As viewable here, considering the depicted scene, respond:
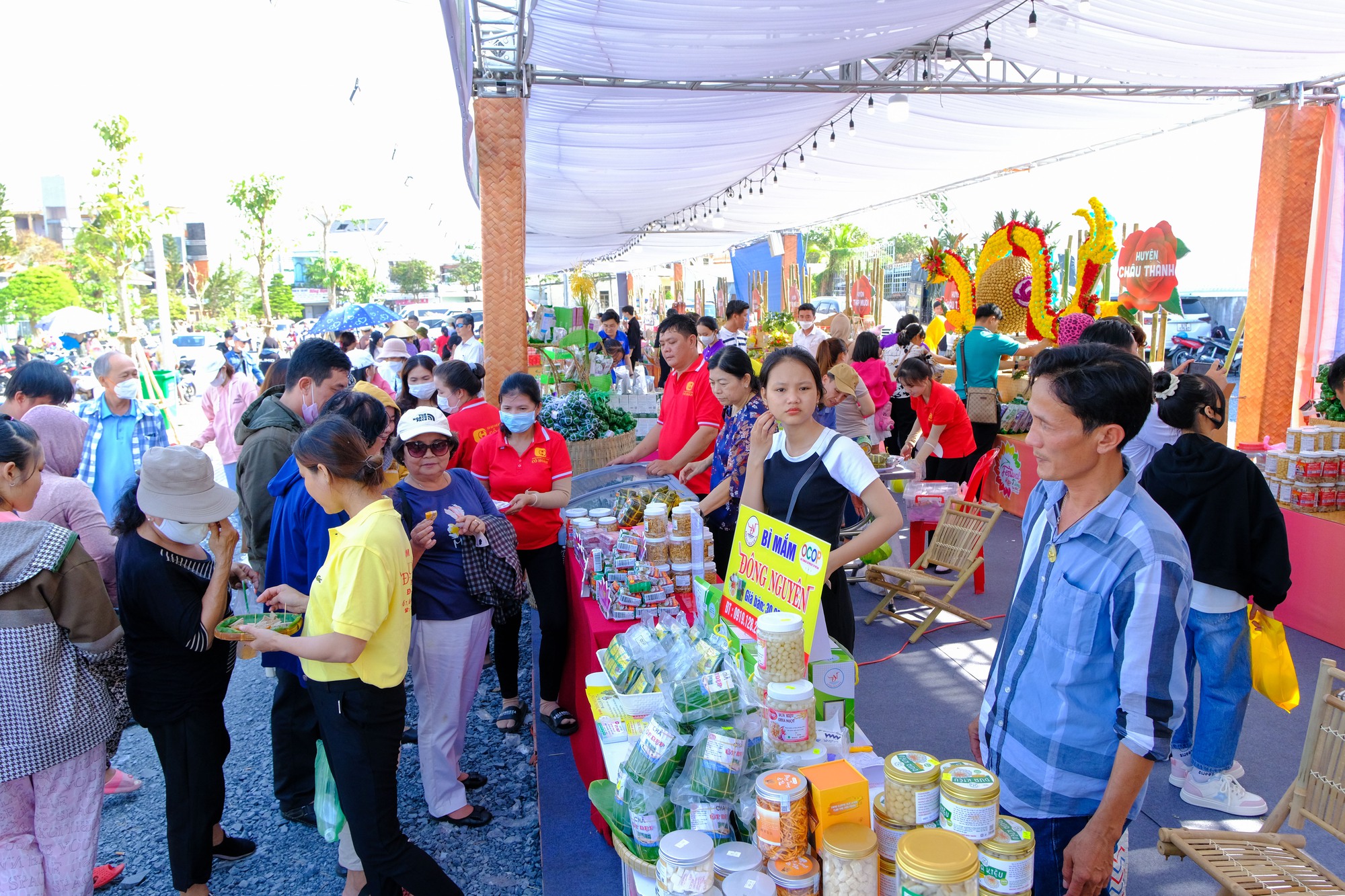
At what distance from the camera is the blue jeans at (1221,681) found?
296cm

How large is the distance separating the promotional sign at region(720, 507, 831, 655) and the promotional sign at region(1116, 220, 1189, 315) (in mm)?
7332

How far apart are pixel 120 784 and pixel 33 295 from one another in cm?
3211

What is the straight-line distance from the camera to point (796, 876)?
131 centimetres

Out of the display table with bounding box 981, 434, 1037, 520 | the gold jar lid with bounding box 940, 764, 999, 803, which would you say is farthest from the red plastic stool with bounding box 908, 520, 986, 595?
the gold jar lid with bounding box 940, 764, 999, 803

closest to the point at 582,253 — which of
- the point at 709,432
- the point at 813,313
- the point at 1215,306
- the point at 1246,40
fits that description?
the point at 813,313

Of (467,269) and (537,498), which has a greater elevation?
(467,269)

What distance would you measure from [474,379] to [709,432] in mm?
1321

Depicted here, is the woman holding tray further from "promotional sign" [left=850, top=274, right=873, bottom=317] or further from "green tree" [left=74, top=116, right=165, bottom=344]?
"green tree" [left=74, top=116, right=165, bottom=344]

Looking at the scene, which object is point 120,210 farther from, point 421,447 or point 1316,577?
point 1316,577

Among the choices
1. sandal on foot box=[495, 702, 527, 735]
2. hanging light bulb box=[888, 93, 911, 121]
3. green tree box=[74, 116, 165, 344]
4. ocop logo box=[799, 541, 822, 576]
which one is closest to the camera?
ocop logo box=[799, 541, 822, 576]

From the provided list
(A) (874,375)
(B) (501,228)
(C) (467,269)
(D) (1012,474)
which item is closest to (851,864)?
(A) (874,375)

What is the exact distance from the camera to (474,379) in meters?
4.32

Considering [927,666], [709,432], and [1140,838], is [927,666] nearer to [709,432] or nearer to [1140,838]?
[1140,838]

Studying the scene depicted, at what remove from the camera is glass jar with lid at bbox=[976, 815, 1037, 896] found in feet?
3.97
